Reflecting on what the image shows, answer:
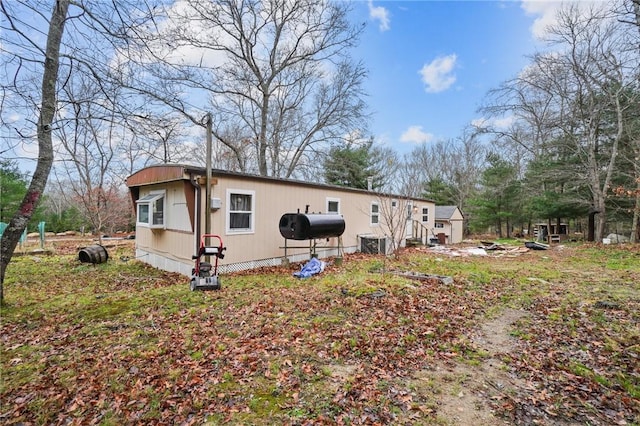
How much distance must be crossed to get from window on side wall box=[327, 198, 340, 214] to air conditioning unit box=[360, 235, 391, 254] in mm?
1864

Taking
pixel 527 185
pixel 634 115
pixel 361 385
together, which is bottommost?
pixel 361 385

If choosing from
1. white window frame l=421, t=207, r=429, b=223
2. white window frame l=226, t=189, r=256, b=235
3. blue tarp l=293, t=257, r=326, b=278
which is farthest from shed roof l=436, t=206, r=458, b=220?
white window frame l=226, t=189, r=256, b=235

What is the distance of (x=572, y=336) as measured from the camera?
370 cm

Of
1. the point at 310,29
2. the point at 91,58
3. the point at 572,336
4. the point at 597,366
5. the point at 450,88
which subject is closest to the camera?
the point at 597,366

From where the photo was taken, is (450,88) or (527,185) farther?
(527,185)

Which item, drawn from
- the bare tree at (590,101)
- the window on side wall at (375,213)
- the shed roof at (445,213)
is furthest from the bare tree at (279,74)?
the bare tree at (590,101)

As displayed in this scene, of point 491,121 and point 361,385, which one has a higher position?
point 491,121

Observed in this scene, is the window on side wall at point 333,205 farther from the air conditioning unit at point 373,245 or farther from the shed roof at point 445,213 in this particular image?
the shed roof at point 445,213

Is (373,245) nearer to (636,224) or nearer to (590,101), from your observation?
(636,224)

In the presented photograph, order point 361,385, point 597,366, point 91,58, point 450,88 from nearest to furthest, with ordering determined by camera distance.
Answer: point 361,385 → point 597,366 → point 91,58 → point 450,88

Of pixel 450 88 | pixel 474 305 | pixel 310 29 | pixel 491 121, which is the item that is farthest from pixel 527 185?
pixel 474 305

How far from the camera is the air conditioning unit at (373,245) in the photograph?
38.3 ft

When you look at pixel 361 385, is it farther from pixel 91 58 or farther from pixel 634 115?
pixel 634 115

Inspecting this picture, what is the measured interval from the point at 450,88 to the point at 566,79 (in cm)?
547
